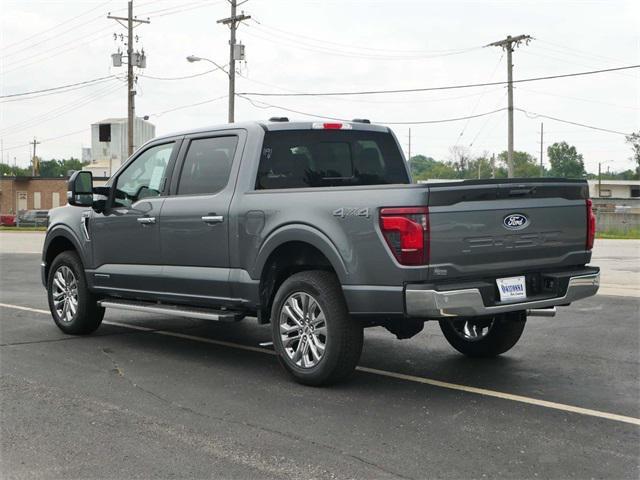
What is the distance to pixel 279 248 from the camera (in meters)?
6.19

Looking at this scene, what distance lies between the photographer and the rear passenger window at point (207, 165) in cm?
678

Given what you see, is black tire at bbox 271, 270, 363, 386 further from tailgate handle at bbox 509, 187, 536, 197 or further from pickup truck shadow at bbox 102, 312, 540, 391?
tailgate handle at bbox 509, 187, 536, 197

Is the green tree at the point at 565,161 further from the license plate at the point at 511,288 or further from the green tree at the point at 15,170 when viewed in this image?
the license plate at the point at 511,288

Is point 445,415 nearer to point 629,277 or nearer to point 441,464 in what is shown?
point 441,464

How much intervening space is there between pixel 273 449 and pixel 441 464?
0.95 meters

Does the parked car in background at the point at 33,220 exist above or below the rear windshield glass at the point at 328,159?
below

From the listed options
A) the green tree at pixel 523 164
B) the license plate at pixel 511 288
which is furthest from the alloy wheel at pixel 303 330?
the green tree at pixel 523 164

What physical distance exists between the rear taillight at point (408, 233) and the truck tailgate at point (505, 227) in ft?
0.19

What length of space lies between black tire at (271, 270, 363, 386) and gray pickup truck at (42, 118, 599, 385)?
11 mm

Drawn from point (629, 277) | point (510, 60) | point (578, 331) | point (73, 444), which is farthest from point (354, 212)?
point (510, 60)

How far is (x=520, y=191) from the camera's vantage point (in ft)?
18.5

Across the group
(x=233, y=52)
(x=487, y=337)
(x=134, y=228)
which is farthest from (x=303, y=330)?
(x=233, y=52)

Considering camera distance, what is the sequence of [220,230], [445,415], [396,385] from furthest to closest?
1. [220,230]
2. [396,385]
3. [445,415]

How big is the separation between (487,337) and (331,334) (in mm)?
1885
